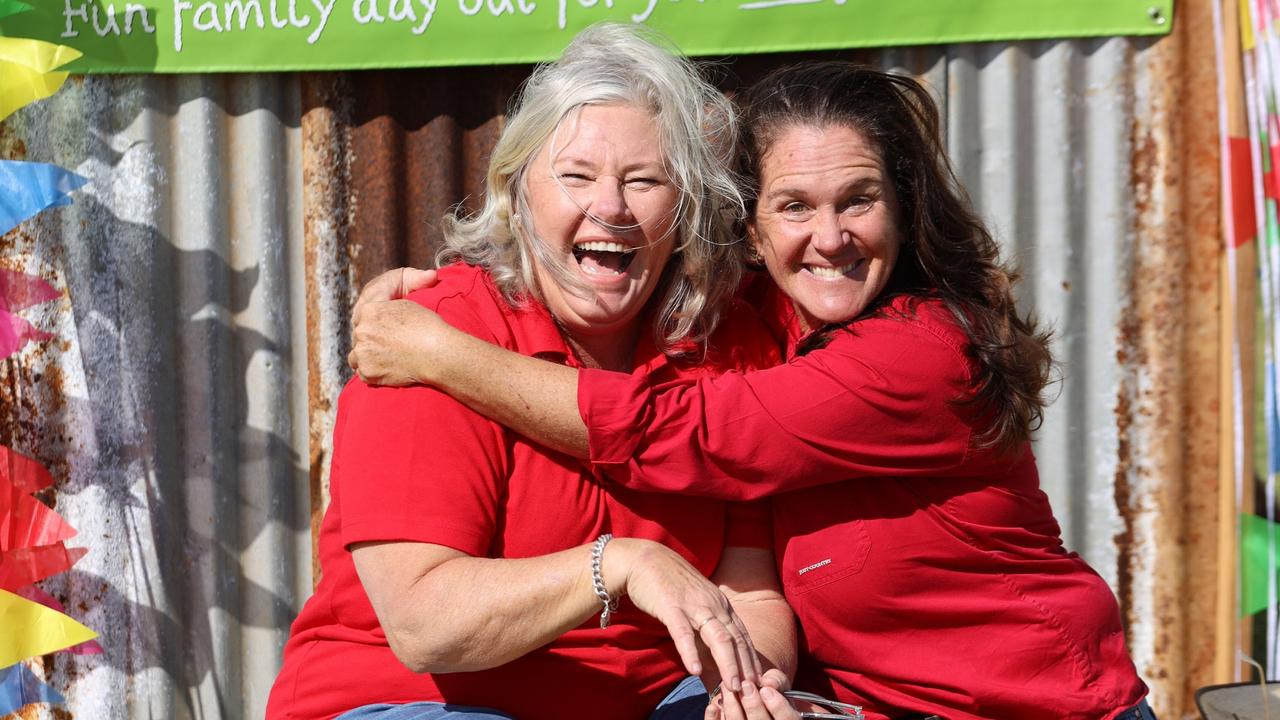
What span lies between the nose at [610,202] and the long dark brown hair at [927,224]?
294 millimetres

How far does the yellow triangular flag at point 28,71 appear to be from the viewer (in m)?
2.44

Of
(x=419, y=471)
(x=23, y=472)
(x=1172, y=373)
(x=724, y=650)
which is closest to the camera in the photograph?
(x=724, y=650)

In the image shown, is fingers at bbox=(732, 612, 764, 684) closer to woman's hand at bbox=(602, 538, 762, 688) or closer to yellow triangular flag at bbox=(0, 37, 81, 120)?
woman's hand at bbox=(602, 538, 762, 688)

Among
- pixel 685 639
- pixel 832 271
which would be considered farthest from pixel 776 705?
pixel 832 271

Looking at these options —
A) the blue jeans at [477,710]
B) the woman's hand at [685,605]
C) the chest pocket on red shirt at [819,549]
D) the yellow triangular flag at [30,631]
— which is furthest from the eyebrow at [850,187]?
the yellow triangular flag at [30,631]

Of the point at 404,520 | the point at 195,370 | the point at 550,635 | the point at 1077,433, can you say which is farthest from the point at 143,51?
the point at 1077,433

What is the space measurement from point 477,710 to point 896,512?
2.59ft

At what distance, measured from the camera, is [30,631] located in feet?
8.76

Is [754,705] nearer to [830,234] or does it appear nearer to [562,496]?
[562,496]

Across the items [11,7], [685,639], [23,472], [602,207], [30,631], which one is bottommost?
[30,631]

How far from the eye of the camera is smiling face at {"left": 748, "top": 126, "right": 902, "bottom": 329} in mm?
2029

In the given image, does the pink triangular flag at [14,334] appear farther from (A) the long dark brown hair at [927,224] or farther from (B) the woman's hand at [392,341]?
(A) the long dark brown hair at [927,224]

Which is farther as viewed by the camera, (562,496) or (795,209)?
(795,209)

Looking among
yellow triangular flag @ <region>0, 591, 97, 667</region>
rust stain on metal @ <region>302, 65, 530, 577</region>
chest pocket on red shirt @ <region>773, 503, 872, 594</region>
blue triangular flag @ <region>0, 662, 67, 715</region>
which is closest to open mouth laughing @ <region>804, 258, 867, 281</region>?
chest pocket on red shirt @ <region>773, 503, 872, 594</region>
